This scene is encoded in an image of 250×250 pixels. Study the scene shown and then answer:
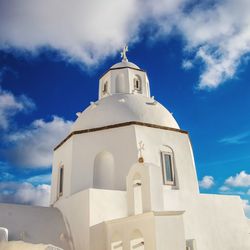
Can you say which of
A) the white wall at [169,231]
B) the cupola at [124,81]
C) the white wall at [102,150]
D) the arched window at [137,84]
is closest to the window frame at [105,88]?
the cupola at [124,81]

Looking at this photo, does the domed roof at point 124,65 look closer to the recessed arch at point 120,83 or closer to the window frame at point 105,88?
the recessed arch at point 120,83

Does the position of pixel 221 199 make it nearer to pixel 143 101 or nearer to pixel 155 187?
pixel 155 187

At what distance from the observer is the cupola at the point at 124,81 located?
18.8m

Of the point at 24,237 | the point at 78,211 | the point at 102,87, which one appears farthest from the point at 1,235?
the point at 102,87

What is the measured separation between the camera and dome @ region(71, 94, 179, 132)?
614 inches

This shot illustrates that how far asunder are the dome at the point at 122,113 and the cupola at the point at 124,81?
1712 millimetres

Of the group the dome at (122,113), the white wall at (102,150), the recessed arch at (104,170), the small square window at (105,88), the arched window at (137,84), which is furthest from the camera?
the small square window at (105,88)

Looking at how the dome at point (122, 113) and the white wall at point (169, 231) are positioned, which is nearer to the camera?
the white wall at point (169, 231)

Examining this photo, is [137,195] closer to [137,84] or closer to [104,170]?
[104,170]

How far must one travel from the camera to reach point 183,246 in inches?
400

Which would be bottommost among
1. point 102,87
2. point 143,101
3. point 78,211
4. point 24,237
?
point 24,237

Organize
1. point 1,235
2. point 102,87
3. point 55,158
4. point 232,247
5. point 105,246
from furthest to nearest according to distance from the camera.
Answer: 1. point 102,87
2. point 55,158
3. point 232,247
4. point 105,246
5. point 1,235

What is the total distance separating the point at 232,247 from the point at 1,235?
9917mm

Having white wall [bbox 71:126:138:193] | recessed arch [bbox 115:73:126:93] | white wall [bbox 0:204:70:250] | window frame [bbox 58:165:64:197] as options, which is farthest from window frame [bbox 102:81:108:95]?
white wall [bbox 0:204:70:250]
